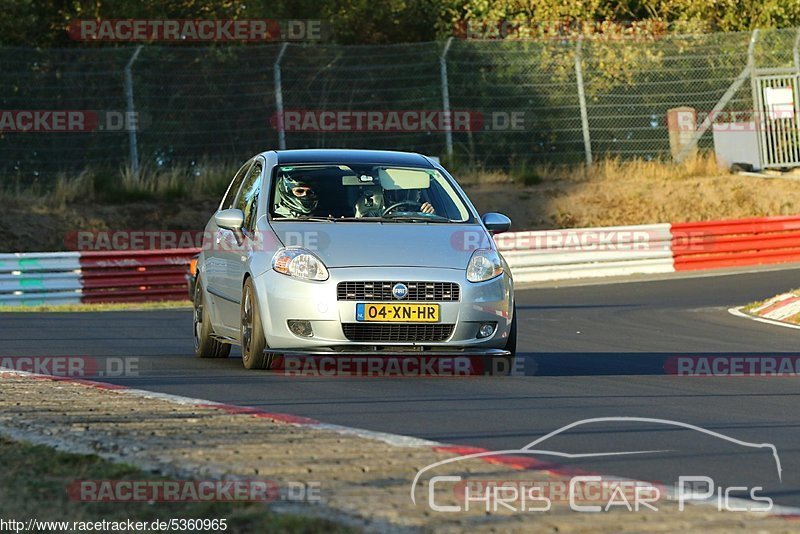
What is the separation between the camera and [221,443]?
723cm

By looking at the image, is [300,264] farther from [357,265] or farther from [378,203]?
[378,203]

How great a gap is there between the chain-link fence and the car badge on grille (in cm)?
1767

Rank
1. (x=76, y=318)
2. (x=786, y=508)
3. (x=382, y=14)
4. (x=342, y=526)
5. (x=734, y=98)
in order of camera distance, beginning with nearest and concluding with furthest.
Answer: (x=342, y=526)
(x=786, y=508)
(x=76, y=318)
(x=734, y=98)
(x=382, y=14)

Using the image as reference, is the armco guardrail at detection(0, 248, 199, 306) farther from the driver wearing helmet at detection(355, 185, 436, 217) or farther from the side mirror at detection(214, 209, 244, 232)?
the driver wearing helmet at detection(355, 185, 436, 217)

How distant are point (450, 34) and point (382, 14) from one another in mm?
1663

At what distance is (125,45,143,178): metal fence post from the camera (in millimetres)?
27391

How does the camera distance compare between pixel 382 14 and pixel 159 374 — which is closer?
pixel 159 374

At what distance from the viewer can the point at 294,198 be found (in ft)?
38.3

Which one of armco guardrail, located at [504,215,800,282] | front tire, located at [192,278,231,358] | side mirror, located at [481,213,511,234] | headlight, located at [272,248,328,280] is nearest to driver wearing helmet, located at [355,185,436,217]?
side mirror, located at [481,213,511,234]

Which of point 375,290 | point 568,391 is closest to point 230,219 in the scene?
point 375,290

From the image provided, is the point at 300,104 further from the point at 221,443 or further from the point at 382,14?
the point at 221,443

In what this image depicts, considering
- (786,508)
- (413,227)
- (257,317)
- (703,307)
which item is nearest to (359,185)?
(413,227)

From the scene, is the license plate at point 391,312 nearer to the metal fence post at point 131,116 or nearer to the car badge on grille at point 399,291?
the car badge on grille at point 399,291

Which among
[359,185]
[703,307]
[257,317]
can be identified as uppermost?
[359,185]
